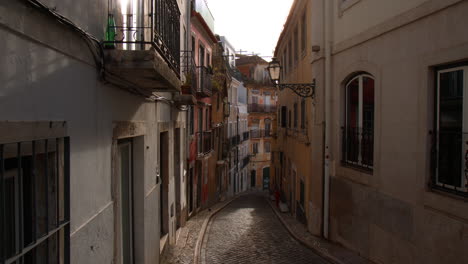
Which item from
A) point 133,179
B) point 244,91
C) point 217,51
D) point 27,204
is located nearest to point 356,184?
point 133,179

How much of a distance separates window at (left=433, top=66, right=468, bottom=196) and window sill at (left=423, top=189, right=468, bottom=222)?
0.37 feet

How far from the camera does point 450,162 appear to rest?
202 inches

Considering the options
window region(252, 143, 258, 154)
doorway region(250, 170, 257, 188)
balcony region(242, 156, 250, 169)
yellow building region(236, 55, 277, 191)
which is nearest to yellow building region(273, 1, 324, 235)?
balcony region(242, 156, 250, 169)

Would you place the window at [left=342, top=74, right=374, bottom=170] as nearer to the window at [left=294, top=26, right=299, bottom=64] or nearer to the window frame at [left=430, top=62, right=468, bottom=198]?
the window frame at [left=430, top=62, right=468, bottom=198]

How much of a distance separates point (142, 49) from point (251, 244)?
24.3ft

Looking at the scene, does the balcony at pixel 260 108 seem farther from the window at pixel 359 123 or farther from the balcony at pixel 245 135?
the window at pixel 359 123

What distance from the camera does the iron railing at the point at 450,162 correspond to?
4.90m

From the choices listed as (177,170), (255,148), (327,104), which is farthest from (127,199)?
(255,148)

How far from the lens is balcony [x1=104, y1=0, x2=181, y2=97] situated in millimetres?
3814

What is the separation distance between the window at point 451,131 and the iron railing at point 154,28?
152 inches

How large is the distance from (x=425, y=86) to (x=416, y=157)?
1.06 m

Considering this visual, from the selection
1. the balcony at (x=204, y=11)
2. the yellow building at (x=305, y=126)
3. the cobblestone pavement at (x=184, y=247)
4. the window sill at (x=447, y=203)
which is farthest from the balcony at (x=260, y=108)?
the window sill at (x=447, y=203)

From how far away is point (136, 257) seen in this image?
6.00 meters

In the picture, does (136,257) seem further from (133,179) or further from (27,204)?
(27,204)
